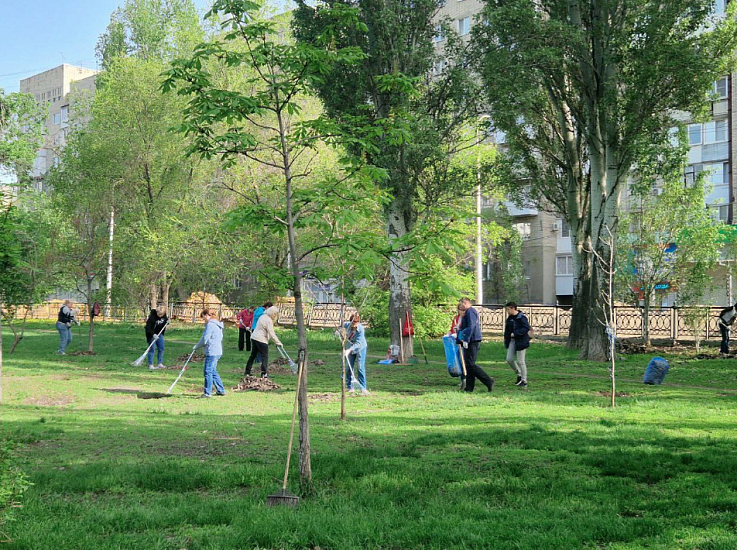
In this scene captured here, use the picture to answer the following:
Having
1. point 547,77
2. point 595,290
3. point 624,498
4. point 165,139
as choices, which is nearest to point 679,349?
point 595,290

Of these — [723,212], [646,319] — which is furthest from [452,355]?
[723,212]

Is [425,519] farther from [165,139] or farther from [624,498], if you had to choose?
[165,139]

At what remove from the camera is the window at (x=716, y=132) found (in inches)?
1634

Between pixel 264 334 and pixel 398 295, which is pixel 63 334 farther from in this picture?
pixel 264 334

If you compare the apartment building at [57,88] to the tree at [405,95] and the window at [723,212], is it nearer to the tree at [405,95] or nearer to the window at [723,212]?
the window at [723,212]

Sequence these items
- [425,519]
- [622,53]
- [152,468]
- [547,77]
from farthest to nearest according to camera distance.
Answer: [547,77] → [622,53] → [152,468] → [425,519]

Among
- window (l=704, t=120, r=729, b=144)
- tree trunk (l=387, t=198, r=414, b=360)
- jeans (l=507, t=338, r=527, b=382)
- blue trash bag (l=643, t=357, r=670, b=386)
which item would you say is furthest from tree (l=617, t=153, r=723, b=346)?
window (l=704, t=120, r=729, b=144)

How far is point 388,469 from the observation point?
7.53 m

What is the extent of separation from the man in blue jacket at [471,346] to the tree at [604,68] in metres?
6.00

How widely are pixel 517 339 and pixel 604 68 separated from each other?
997 centimetres

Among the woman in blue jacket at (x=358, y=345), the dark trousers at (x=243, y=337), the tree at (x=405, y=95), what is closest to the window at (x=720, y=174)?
the tree at (x=405, y=95)

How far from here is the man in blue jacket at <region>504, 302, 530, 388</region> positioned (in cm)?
1517

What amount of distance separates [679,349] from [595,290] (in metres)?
6.02

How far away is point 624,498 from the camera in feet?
20.9
